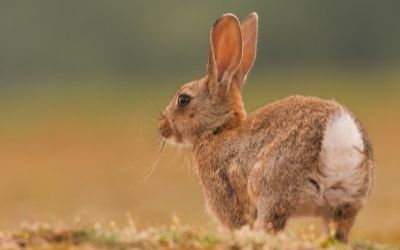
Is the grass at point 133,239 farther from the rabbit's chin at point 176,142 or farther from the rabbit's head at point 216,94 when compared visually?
the rabbit's chin at point 176,142

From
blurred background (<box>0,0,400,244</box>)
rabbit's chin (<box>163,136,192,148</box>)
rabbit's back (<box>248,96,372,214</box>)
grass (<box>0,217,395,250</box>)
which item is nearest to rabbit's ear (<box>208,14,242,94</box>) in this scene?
rabbit's chin (<box>163,136,192,148</box>)

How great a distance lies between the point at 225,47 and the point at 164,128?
0.88 m

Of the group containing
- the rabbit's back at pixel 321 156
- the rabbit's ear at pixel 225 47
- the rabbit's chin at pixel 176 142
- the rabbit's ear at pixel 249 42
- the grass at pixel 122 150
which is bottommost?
the rabbit's back at pixel 321 156

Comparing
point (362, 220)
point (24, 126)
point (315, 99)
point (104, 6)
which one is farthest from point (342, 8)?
point (315, 99)

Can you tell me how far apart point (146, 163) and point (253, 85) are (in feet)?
46.3

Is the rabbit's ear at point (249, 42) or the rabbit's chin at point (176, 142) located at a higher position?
the rabbit's ear at point (249, 42)

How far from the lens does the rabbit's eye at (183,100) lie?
468 inches

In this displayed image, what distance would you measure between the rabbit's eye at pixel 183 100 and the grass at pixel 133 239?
8.12ft

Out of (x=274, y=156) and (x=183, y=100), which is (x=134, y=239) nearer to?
(x=274, y=156)

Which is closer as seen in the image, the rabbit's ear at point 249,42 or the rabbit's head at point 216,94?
the rabbit's head at point 216,94

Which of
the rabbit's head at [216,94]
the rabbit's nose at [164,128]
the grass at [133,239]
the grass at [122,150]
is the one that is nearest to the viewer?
the grass at [133,239]

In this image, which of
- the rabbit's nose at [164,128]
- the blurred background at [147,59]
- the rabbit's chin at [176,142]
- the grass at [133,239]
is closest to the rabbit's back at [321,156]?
the grass at [133,239]

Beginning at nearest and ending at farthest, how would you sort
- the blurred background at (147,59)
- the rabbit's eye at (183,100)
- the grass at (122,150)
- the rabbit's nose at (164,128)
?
the rabbit's eye at (183,100) → the rabbit's nose at (164,128) → the grass at (122,150) → the blurred background at (147,59)

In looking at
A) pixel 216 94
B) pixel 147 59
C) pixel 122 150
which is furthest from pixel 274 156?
pixel 147 59
